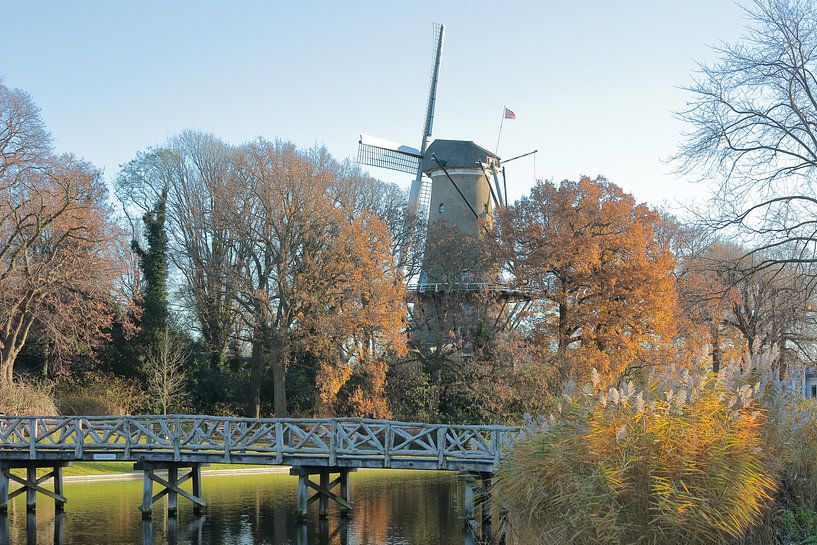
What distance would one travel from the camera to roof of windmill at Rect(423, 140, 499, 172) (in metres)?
46.1

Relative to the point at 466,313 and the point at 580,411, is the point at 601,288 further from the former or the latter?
the point at 580,411

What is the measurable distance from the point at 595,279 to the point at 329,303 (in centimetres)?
1054

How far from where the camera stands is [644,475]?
9555mm

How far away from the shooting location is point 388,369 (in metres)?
36.0

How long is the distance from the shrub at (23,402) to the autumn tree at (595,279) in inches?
661

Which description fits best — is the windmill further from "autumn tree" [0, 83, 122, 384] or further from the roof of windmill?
"autumn tree" [0, 83, 122, 384]

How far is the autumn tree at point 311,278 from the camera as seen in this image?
3541cm

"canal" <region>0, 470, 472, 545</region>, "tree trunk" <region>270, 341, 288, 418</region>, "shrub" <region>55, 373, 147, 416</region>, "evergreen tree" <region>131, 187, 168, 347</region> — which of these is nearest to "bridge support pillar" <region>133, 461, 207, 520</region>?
"canal" <region>0, 470, 472, 545</region>

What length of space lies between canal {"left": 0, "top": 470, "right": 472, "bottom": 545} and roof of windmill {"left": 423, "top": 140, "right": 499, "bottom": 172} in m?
18.9

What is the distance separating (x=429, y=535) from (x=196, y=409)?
2269 centimetres

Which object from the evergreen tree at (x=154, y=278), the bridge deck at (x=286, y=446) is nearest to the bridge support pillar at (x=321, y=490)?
the bridge deck at (x=286, y=446)

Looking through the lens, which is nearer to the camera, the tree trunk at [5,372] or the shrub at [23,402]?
the shrub at [23,402]

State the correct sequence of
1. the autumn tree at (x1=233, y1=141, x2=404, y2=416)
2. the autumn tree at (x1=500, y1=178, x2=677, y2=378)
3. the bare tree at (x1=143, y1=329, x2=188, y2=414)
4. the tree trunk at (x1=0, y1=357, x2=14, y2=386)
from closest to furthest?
the tree trunk at (x1=0, y1=357, x2=14, y2=386) < the autumn tree at (x1=500, y1=178, x2=677, y2=378) < the autumn tree at (x1=233, y1=141, x2=404, y2=416) < the bare tree at (x1=143, y1=329, x2=188, y2=414)

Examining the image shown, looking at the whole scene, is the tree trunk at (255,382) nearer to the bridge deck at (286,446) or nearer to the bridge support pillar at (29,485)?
the bridge deck at (286,446)
